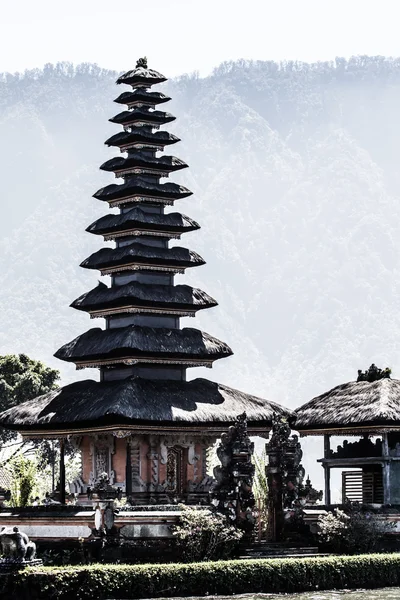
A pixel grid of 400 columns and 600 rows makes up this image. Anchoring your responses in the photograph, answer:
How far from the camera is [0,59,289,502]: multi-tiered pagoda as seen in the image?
39.6 m

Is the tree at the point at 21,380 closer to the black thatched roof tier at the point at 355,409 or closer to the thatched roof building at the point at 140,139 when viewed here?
the thatched roof building at the point at 140,139

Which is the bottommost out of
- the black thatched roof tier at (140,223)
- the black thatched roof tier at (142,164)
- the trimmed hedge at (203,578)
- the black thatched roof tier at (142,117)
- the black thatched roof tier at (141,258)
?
the trimmed hedge at (203,578)

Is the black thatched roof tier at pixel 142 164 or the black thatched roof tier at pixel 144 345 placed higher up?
the black thatched roof tier at pixel 142 164

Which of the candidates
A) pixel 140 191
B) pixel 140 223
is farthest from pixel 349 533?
pixel 140 191

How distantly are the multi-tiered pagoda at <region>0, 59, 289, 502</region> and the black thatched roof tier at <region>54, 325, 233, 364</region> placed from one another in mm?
43

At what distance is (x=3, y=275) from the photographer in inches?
7751

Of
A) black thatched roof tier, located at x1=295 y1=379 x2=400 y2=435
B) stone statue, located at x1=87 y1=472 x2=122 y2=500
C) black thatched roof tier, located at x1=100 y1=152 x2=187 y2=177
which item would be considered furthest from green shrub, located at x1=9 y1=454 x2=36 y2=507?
black thatched roof tier, located at x1=100 y1=152 x2=187 y2=177

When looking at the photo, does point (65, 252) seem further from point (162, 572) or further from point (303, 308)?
point (162, 572)

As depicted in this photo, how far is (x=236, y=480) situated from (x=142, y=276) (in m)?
10.5

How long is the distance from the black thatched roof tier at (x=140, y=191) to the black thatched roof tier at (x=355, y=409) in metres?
8.59

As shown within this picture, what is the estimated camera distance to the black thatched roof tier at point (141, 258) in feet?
139

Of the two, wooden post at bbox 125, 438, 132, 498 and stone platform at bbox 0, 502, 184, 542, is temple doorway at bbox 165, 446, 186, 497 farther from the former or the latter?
stone platform at bbox 0, 502, 184, 542

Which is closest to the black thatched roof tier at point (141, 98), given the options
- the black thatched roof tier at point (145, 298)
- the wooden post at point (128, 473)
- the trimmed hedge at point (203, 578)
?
the black thatched roof tier at point (145, 298)

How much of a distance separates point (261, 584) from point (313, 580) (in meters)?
1.45
